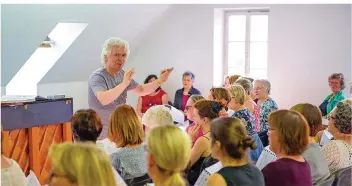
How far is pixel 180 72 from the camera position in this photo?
274 inches

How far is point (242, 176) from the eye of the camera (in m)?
2.04

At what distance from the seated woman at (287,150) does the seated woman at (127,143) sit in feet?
2.15

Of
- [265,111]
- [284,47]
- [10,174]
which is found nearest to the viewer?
[10,174]

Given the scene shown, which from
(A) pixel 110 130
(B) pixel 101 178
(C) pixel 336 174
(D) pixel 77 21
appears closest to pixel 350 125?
(C) pixel 336 174

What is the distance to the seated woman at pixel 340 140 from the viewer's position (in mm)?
2750

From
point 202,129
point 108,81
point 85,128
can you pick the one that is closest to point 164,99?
point 108,81

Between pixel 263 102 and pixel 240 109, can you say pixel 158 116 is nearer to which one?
pixel 240 109

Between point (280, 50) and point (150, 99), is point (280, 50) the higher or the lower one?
the higher one

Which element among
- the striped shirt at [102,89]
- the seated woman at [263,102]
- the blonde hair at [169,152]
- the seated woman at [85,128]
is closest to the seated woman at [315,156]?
the blonde hair at [169,152]

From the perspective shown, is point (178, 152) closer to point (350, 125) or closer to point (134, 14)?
point (350, 125)

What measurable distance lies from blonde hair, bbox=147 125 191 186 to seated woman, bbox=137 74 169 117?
4.46 meters

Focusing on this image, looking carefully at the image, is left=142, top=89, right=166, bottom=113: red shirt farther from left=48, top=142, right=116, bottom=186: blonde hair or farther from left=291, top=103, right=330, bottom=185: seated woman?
left=48, top=142, right=116, bottom=186: blonde hair

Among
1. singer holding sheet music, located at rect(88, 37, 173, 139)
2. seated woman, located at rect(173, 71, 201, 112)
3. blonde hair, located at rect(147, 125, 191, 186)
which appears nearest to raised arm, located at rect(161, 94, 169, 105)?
seated woman, located at rect(173, 71, 201, 112)

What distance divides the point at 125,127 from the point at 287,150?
0.82m
